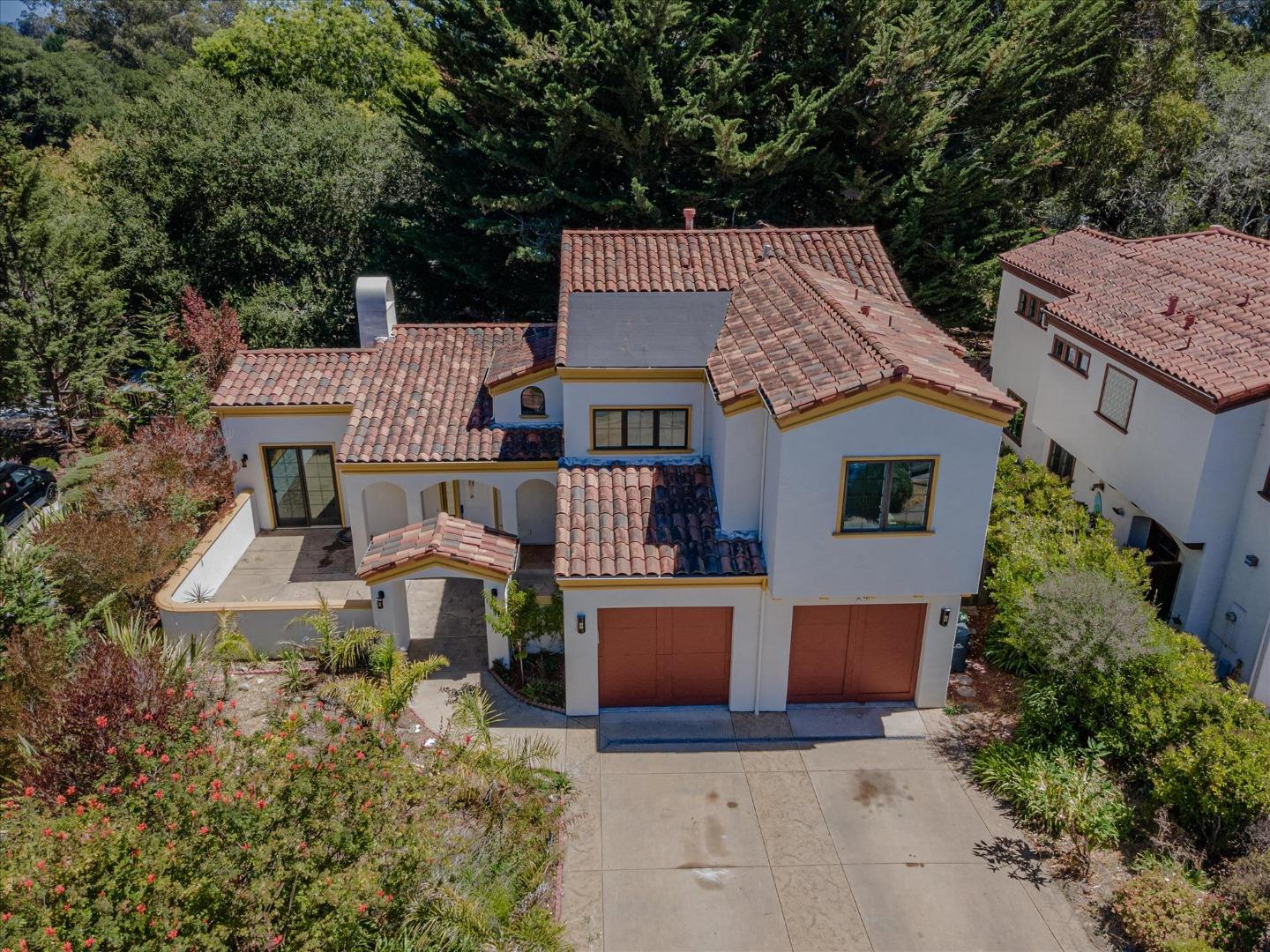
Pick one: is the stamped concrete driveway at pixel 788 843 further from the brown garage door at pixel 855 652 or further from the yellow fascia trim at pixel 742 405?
the yellow fascia trim at pixel 742 405

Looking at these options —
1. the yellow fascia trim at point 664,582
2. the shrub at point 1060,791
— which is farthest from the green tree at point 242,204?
the shrub at point 1060,791

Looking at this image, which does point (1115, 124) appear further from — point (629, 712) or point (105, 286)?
point (105, 286)

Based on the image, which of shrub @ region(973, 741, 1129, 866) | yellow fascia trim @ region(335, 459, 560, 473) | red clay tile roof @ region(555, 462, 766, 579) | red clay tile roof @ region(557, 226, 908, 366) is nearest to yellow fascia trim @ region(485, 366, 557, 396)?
yellow fascia trim @ region(335, 459, 560, 473)

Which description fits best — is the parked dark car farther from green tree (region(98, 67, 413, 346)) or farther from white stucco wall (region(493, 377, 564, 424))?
white stucco wall (region(493, 377, 564, 424))

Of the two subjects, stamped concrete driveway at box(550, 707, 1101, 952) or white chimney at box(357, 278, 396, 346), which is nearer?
stamped concrete driveway at box(550, 707, 1101, 952)

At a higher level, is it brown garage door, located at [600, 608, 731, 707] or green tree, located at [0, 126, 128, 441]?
green tree, located at [0, 126, 128, 441]

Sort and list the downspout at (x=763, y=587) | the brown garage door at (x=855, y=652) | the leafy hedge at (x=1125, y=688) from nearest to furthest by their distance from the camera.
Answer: the leafy hedge at (x=1125, y=688) → the downspout at (x=763, y=587) → the brown garage door at (x=855, y=652)

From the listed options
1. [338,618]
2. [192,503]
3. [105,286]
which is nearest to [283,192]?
[105,286]
